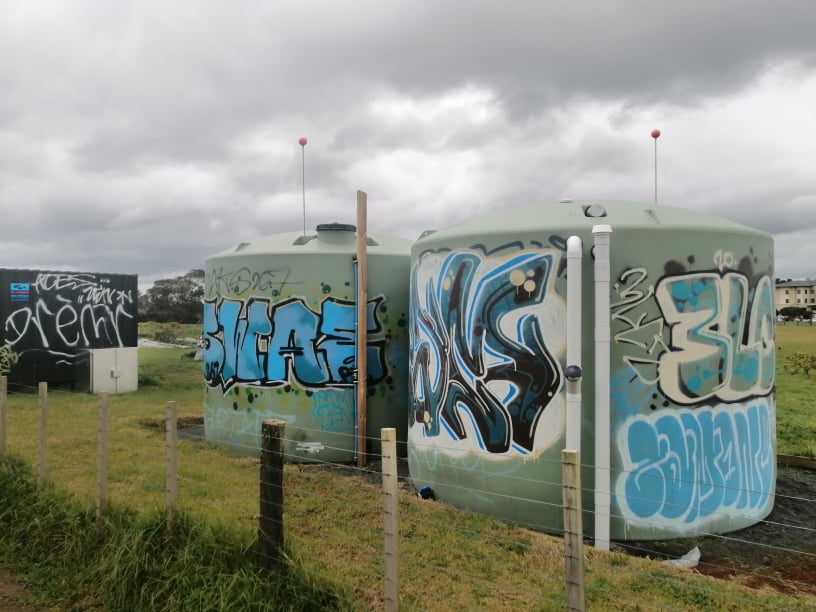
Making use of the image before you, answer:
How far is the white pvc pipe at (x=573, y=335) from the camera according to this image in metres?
6.64

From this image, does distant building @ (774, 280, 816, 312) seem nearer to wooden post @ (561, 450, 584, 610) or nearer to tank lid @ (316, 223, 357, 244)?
tank lid @ (316, 223, 357, 244)

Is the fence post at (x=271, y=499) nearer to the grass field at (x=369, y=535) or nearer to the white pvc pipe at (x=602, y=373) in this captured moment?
the grass field at (x=369, y=535)

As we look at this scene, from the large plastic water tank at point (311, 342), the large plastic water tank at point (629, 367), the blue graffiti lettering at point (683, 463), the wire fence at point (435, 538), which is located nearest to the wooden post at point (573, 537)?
the wire fence at point (435, 538)

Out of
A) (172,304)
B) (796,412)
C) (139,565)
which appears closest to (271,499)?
(139,565)

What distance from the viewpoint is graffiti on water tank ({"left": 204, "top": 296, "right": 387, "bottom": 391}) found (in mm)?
10492

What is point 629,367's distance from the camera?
6.91m

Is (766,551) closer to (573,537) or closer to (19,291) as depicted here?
(573,537)

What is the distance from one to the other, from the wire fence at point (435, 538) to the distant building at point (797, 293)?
360ft

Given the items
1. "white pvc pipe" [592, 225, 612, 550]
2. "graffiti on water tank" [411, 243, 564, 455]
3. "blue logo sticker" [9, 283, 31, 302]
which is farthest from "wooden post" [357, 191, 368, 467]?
"blue logo sticker" [9, 283, 31, 302]

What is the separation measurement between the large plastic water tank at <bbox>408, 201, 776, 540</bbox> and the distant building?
109047mm

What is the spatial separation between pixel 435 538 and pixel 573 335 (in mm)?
2462

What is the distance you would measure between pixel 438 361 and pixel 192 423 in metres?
7.95

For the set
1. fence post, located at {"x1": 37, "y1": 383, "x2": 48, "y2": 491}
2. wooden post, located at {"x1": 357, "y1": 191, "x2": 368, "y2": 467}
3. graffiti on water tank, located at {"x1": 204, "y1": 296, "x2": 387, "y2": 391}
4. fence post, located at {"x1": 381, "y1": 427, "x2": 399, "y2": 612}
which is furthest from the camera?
graffiti on water tank, located at {"x1": 204, "y1": 296, "x2": 387, "y2": 391}

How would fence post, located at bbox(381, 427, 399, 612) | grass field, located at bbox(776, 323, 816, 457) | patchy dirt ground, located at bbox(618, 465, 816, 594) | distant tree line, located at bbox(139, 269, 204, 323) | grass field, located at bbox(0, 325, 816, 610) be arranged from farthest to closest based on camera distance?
distant tree line, located at bbox(139, 269, 204, 323) → grass field, located at bbox(776, 323, 816, 457) → patchy dirt ground, located at bbox(618, 465, 816, 594) → grass field, located at bbox(0, 325, 816, 610) → fence post, located at bbox(381, 427, 399, 612)
